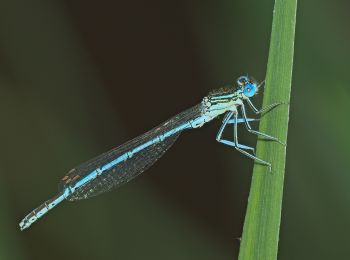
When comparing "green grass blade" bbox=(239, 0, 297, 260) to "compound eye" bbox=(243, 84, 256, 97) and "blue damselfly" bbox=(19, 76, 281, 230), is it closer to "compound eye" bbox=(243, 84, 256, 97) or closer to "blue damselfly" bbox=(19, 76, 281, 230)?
"compound eye" bbox=(243, 84, 256, 97)

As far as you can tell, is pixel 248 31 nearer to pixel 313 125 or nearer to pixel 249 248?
pixel 313 125

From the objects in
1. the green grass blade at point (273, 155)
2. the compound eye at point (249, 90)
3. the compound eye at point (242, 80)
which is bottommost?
the green grass blade at point (273, 155)

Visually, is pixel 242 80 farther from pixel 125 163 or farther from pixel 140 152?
pixel 125 163

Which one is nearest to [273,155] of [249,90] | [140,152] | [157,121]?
[249,90]

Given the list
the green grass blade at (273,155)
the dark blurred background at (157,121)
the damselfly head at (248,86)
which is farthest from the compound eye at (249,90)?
the green grass blade at (273,155)

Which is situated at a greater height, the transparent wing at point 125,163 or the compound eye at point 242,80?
the compound eye at point 242,80

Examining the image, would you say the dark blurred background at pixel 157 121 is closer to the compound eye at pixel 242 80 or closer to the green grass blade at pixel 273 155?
the compound eye at pixel 242 80

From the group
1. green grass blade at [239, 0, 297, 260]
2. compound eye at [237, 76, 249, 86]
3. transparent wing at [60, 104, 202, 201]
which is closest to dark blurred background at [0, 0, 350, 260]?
transparent wing at [60, 104, 202, 201]
